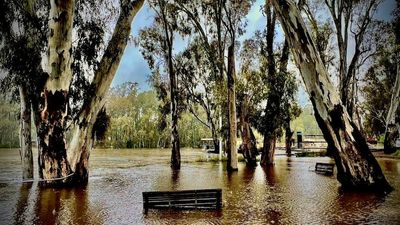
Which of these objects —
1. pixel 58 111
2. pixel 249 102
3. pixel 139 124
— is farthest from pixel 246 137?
pixel 139 124

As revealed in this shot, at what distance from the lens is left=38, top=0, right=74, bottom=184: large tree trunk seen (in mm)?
7520

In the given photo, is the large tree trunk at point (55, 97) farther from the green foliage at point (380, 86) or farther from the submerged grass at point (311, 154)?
the submerged grass at point (311, 154)

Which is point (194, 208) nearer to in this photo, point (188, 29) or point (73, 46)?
point (73, 46)

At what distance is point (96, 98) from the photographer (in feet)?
27.6

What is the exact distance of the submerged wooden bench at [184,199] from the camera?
5.18 m

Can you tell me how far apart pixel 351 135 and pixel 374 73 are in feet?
44.8

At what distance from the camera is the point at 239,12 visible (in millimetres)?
12586

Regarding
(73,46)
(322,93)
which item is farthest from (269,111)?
(73,46)

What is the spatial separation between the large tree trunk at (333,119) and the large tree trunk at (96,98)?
3161 mm

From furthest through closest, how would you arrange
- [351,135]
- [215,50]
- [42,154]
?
1. [215,50]
2. [42,154]
3. [351,135]

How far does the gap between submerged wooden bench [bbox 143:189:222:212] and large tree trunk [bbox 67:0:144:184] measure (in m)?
3.19

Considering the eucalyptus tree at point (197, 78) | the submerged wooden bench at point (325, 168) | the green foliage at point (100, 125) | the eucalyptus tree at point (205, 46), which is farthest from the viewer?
the eucalyptus tree at point (197, 78)

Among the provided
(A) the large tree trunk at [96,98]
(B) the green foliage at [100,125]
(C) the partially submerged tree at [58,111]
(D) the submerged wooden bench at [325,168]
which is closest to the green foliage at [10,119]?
(C) the partially submerged tree at [58,111]

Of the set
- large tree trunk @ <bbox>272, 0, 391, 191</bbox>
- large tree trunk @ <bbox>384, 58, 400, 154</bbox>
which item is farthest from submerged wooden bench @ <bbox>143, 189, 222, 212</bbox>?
large tree trunk @ <bbox>384, 58, 400, 154</bbox>
